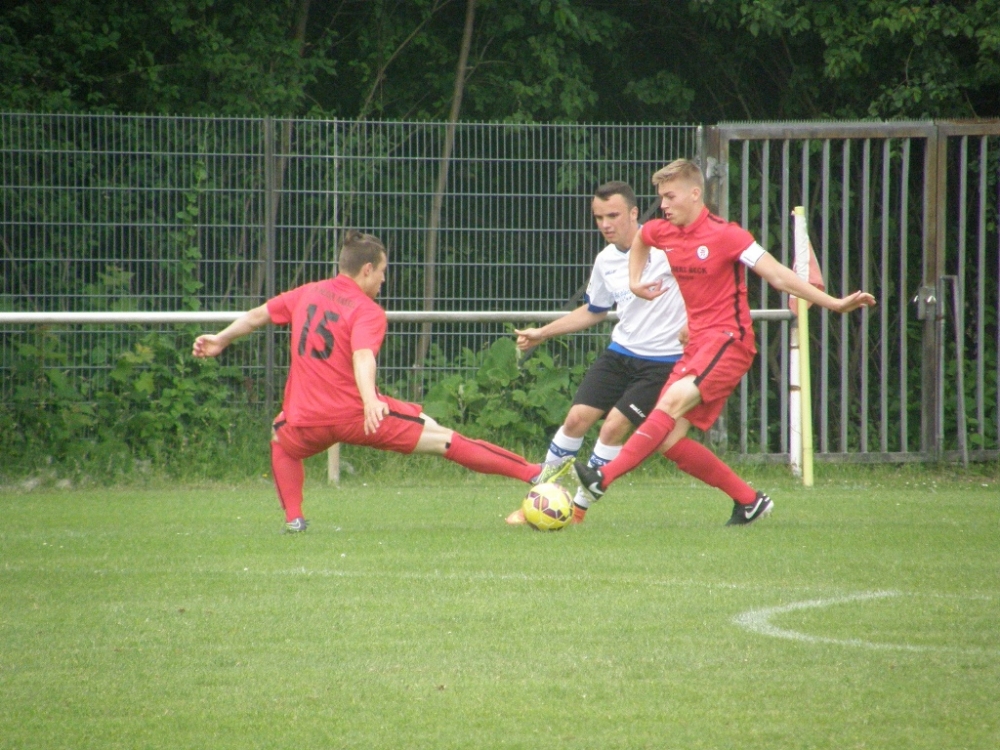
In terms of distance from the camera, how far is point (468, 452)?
784 cm

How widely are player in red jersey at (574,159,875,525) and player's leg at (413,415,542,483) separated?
0.49 metres

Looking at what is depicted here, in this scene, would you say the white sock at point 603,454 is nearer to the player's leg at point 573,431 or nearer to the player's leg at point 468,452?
the player's leg at point 573,431

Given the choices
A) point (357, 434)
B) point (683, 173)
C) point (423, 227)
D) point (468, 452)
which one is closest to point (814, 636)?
point (468, 452)

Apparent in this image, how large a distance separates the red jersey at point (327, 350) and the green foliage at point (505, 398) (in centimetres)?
368

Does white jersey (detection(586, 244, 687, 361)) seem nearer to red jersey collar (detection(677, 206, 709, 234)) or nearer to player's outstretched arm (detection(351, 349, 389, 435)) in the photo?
red jersey collar (detection(677, 206, 709, 234))

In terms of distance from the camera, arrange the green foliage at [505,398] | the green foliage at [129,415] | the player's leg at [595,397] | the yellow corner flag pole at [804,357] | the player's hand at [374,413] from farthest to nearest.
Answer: the green foliage at [505,398] → the green foliage at [129,415] → the yellow corner flag pole at [804,357] → the player's leg at [595,397] → the player's hand at [374,413]

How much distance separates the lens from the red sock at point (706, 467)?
7.85 m

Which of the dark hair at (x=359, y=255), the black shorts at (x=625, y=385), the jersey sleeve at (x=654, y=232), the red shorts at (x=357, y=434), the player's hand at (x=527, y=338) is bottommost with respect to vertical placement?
the red shorts at (x=357, y=434)

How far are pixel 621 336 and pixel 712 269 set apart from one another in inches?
51.6

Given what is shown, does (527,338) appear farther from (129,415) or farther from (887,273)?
(887,273)

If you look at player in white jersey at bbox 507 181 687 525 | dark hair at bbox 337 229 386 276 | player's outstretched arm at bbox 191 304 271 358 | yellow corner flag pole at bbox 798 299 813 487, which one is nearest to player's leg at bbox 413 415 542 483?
player in white jersey at bbox 507 181 687 525

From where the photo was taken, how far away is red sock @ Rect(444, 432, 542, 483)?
783 cm

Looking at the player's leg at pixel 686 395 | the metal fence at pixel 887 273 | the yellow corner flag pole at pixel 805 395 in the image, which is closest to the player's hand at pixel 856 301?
the player's leg at pixel 686 395

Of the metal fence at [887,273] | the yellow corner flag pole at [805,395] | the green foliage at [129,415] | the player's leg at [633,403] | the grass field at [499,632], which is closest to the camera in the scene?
the grass field at [499,632]
